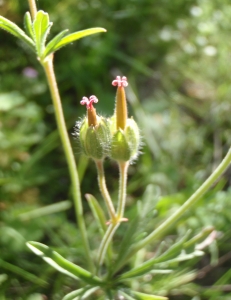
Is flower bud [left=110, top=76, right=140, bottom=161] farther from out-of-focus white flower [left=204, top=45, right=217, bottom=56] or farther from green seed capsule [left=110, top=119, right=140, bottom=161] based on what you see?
out-of-focus white flower [left=204, top=45, right=217, bottom=56]

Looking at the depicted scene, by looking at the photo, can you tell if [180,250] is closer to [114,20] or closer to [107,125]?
[107,125]

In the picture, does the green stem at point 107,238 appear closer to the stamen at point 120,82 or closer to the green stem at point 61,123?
the green stem at point 61,123

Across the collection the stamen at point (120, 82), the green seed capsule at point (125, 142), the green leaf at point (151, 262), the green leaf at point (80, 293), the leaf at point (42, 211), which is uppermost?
the stamen at point (120, 82)

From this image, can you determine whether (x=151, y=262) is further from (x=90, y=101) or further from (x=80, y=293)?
(x=90, y=101)

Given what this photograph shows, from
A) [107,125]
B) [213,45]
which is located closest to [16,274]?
[107,125]

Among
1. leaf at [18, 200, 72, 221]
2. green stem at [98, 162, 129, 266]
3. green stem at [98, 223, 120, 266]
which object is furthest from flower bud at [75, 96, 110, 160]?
leaf at [18, 200, 72, 221]

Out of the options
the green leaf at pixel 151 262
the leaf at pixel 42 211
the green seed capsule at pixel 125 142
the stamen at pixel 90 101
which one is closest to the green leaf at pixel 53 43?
the stamen at pixel 90 101

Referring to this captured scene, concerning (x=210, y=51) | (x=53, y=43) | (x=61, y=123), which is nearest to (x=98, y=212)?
(x=61, y=123)
